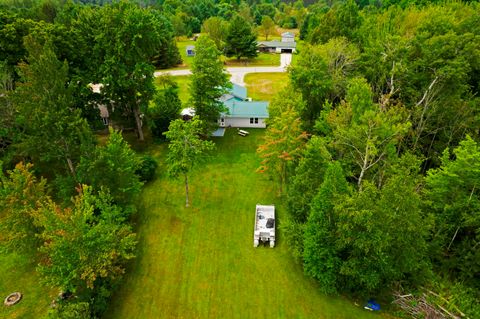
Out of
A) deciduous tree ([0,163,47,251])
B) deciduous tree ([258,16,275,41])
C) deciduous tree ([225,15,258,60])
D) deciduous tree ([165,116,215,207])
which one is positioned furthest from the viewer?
deciduous tree ([258,16,275,41])

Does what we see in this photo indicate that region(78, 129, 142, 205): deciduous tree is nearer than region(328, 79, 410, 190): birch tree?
No

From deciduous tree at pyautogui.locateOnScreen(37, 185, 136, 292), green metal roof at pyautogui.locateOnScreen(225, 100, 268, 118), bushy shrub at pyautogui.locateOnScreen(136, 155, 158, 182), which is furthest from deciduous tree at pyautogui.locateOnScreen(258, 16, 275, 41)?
deciduous tree at pyautogui.locateOnScreen(37, 185, 136, 292)

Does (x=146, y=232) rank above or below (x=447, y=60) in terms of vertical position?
below

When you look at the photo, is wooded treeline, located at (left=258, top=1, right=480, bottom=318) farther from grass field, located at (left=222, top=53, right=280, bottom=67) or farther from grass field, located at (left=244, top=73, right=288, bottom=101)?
grass field, located at (left=222, top=53, right=280, bottom=67)

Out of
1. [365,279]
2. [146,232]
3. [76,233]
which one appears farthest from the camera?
[146,232]

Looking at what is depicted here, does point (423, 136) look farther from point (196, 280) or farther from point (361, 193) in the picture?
point (196, 280)

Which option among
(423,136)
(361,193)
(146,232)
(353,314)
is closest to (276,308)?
(353,314)

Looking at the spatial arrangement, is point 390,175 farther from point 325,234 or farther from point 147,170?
point 147,170
